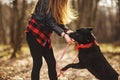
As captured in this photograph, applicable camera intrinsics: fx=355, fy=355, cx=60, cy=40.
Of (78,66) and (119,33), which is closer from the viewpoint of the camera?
(78,66)

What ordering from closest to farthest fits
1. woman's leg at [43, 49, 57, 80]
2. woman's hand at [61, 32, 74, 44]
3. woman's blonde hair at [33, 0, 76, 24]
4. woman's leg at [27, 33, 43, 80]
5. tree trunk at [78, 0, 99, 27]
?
woman's hand at [61, 32, 74, 44] → woman's blonde hair at [33, 0, 76, 24] → woman's leg at [27, 33, 43, 80] → woman's leg at [43, 49, 57, 80] → tree trunk at [78, 0, 99, 27]

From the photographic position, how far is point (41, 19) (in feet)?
20.6

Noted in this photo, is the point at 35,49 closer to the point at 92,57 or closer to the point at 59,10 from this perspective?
the point at 59,10

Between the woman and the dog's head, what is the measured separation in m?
0.19

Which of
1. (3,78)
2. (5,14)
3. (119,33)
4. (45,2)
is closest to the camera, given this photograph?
(45,2)

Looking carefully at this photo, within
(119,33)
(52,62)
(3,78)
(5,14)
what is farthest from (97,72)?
(119,33)

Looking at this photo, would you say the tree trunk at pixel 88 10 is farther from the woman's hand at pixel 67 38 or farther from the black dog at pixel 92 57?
the woman's hand at pixel 67 38

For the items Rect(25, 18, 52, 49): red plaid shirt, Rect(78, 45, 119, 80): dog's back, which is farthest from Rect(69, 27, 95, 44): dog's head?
Rect(25, 18, 52, 49): red plaid shirt

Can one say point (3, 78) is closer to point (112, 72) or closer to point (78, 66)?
point (78, 66)

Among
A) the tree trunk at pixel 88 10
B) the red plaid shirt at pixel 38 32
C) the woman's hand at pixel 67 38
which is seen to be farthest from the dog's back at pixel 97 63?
the tree trunk at pixel 88 10

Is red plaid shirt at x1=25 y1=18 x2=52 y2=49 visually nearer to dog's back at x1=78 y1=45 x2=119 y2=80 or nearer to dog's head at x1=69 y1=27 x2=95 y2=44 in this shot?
dog's head at x1=69 y1=27 x2=95 y2=44

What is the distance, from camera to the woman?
6.17 metres

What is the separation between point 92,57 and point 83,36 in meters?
0.42

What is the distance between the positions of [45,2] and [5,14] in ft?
87.7
